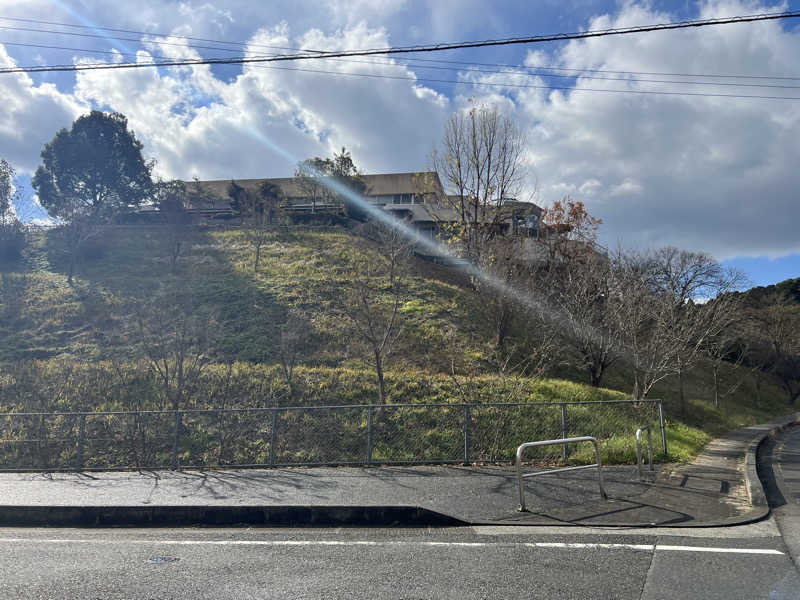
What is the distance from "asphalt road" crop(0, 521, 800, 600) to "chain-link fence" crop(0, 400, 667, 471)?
4.75 metres

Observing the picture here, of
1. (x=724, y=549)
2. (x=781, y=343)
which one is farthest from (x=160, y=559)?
(x=781, y=343)

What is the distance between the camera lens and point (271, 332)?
23.5 meters

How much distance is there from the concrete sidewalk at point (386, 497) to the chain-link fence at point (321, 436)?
1.59m

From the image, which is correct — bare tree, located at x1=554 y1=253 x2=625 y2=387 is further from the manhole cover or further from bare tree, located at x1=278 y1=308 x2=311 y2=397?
the manhole cover

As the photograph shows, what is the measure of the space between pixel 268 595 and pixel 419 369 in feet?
52.1

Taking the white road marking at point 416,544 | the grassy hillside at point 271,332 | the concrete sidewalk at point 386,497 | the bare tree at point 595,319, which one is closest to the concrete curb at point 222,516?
the concrete sidewalk at point 386,497

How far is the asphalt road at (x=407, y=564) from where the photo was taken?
4223 mm

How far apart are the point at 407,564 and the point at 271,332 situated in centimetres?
1962

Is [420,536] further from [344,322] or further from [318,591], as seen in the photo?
[344,322]

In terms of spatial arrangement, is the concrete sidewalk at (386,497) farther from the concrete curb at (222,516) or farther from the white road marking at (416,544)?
the white road marking at (416,544)

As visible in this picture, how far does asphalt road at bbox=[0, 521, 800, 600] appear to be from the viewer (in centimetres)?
422

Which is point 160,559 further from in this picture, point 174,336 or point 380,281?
point 380,281

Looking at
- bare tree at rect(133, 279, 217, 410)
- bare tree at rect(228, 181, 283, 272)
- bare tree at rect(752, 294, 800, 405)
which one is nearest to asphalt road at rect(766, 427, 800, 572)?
bare tree at rect(133, 279, 217, 410)

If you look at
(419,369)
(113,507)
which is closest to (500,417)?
(113,507)
